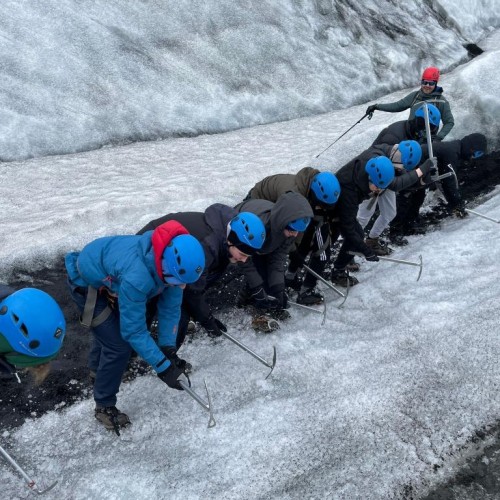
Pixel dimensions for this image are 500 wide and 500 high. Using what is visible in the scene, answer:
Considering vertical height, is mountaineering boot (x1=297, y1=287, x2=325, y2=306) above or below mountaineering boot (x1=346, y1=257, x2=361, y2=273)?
below

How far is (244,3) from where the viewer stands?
12039mm

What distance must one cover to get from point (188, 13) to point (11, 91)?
4678 millimetres

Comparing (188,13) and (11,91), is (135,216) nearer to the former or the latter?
(11,91)

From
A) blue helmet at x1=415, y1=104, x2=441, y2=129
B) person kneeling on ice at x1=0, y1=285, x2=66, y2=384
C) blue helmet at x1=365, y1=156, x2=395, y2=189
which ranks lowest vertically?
person kneeling on ice at x1=0, y1=285, x2=66, y2=384

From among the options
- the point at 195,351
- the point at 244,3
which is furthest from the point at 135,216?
the point at 244,3

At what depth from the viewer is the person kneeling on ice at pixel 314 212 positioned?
4895 millimetres

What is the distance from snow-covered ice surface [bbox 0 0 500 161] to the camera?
920cm

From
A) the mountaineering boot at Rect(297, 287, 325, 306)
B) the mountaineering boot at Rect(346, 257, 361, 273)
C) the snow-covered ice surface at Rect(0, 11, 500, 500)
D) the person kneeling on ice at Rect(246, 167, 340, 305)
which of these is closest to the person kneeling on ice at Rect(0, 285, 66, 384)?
the snow-covered ice surface at Rect(0, 11, 500, 500)

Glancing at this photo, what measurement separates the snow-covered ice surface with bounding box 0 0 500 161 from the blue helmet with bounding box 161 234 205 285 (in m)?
6.62

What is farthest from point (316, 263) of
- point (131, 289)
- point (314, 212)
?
point (131, 289)

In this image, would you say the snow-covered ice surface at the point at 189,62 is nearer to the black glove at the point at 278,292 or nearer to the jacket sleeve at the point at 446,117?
the jacket sleeve at the point at 446,117

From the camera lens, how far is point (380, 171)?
5.14 m

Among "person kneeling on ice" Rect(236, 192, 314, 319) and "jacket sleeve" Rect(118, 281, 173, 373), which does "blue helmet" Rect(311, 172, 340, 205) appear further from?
"jacket sleeve" Rect(118, 281, 173, 373)

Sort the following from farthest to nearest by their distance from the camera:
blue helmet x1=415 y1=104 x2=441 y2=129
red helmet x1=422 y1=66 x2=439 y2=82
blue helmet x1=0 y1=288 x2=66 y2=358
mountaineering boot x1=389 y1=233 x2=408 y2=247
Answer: red helmet x1=422 y1=66 x2=439 y2=82 < mountaineering boot x1=389 y1=233 x2=408 y2=247 < blue helmet x1=415 y1=104 x2=441 y2=129 < blue helmet x1=0 y1=288 x2=66 y2=358
